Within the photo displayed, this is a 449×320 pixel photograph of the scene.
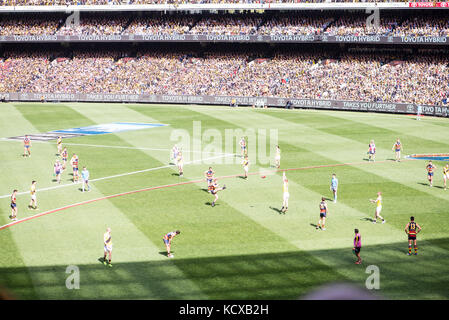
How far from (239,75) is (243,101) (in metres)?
6.65

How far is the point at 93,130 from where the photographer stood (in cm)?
5006

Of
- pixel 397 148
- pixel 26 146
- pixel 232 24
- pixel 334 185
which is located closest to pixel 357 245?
pixel 334 185

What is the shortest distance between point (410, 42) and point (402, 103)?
9.14 metres

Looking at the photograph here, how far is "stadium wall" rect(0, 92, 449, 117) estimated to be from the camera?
5900 cm

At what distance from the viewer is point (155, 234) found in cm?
2155

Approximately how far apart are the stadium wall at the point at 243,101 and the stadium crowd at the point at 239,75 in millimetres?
1375

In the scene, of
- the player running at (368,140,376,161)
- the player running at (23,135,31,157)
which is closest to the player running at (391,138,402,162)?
the player running at (368,140,376,161)

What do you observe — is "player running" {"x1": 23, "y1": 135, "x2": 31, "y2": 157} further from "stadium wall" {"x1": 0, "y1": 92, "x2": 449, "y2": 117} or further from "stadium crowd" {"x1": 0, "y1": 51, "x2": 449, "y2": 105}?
"stadium crowd" {"x1": 0, "y1": 51, "x2": 449, "y2": 105}

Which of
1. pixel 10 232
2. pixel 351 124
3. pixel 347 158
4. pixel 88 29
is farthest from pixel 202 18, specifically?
Result: pixel 10 232

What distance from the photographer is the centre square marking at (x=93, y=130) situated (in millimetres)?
46688

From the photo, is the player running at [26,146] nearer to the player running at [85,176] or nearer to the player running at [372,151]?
the player running at [85,176]

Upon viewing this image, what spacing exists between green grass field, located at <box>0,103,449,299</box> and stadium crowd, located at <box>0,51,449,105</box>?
20.0 meters

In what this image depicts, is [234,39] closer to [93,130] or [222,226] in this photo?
[93,130]
